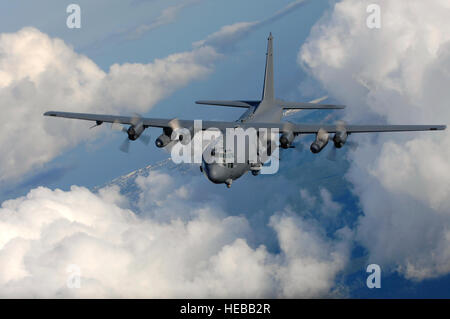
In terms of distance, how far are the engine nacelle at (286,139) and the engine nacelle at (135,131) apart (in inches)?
657

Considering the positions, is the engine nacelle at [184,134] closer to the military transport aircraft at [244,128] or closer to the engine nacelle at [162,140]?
the military transport aircraft at [244,128]

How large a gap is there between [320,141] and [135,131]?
21.2 metres

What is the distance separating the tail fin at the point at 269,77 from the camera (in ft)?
212

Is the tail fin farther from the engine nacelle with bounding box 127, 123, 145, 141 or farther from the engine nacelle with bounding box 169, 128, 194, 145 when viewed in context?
the engine nacelle with bounding box 127, 123, 145, 141

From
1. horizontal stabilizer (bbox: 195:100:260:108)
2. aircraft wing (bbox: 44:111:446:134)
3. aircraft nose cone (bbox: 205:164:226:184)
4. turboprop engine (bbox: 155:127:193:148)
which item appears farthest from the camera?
horizontal stabilizer (bbox: 195:100:260:108)

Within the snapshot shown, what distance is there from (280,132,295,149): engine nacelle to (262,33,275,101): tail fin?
22104 millimetres

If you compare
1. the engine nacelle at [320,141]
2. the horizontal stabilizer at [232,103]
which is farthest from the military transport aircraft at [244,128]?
the horizontal stabilizer at [232,103]

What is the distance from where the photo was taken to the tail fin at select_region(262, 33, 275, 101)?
64688 millimetres

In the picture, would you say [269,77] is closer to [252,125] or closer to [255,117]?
[255,117]

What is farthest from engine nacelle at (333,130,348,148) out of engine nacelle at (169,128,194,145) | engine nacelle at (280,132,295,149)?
engine nacelle at (169,128,194,145)
